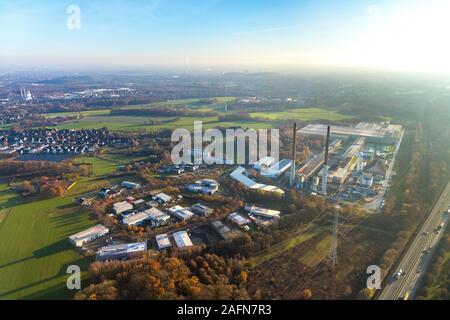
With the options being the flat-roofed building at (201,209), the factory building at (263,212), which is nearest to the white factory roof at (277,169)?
the factory building at (263,212)

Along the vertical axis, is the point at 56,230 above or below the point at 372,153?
below

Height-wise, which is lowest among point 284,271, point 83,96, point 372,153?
point 284,271

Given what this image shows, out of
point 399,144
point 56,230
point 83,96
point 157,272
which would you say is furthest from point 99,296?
point 83,96

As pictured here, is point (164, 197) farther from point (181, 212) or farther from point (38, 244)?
point (38, 244)

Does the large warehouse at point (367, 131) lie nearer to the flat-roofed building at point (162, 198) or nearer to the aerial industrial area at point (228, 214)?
the aerial industrial area at point (228, 214)

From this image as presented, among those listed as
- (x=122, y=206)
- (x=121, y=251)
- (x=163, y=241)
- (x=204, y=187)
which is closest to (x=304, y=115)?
(x=204, y=187)

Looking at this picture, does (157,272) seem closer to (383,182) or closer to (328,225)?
(328,225)
